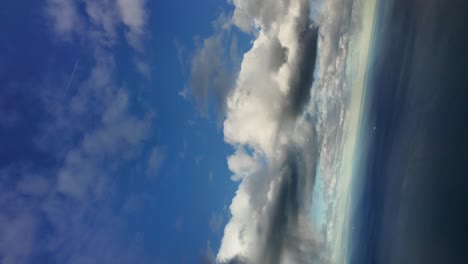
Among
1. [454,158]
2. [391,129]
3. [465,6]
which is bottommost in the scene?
[454,158]

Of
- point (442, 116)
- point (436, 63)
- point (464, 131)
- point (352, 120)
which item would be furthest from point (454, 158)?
point (352, 120)

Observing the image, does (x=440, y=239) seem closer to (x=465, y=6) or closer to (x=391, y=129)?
(x=465, y=6)

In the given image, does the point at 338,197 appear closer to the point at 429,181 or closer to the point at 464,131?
the point at 429,181

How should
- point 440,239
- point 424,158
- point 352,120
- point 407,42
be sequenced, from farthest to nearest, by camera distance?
1. point 352,120
2. point 407,42
3. point 424,158
4. point 440,239

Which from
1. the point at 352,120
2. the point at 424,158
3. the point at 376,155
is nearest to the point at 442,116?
the point at 424,158

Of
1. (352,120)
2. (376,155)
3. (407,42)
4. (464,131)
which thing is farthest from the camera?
(352,120)

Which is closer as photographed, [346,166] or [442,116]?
[442,116]

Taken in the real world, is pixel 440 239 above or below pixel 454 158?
below

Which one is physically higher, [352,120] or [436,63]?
[352,120]

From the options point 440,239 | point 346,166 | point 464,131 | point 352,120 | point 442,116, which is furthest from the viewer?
point 346,166
